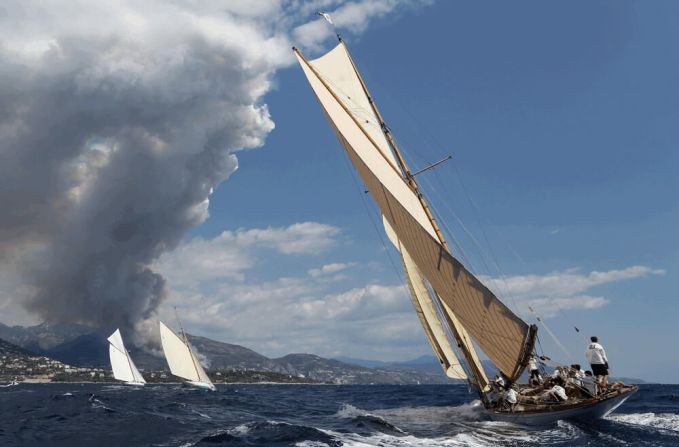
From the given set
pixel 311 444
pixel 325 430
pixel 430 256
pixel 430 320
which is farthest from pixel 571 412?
pixel 430 320

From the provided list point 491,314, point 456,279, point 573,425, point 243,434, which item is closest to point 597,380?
point 573,425

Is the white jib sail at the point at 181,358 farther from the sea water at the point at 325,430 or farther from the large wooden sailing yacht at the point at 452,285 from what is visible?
the large wooden sailing yacht at the point at 452,285

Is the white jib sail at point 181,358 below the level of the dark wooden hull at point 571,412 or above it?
above

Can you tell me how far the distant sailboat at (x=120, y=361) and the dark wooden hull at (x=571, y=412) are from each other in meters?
114

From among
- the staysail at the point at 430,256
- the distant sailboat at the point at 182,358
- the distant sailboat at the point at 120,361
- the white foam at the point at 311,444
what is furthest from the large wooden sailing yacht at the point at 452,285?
the distant sailboat at the point at 120,361

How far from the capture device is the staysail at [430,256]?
29531mm

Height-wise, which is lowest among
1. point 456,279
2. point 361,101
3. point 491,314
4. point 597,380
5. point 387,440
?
point 387,440

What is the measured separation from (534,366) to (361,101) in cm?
2506

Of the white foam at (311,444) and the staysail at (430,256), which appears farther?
the staysail at (430,256)

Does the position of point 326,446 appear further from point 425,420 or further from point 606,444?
point 425,420

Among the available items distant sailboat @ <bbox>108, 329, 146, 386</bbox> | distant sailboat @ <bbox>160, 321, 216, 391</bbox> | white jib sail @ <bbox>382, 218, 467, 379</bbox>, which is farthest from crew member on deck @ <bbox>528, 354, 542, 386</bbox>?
distant sailboat @ <bbox>108, 329, 146, 386</bbox>

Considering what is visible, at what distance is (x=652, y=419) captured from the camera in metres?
37.3

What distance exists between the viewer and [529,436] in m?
30.0

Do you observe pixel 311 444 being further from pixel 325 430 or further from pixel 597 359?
pixel 597 359
